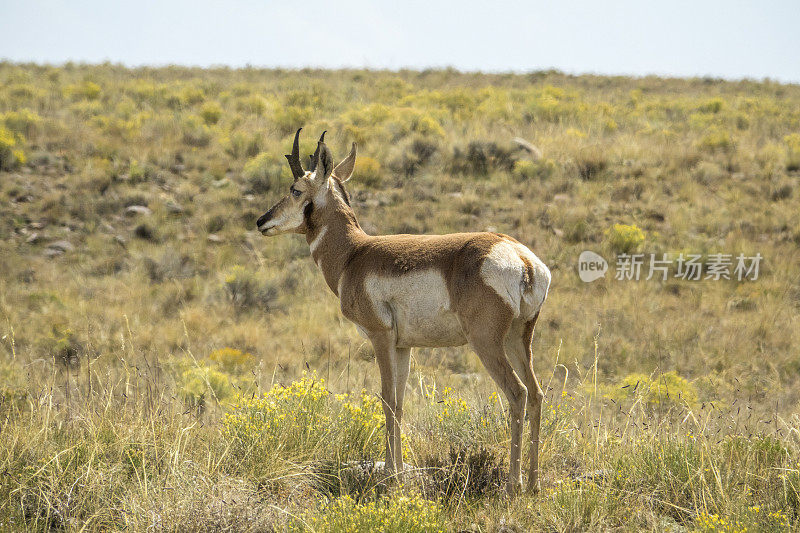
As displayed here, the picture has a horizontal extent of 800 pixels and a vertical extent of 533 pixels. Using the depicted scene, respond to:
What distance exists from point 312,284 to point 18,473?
9.04 metres

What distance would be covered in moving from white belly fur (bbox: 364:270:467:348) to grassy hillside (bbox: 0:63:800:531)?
1.03m

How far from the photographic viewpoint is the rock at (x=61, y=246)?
49.6ft

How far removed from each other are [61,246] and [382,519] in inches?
536

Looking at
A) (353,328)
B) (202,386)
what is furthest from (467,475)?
(353,328)

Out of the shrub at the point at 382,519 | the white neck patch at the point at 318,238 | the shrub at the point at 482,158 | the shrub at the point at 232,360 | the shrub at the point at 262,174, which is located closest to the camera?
the shrub at the point at 382,519

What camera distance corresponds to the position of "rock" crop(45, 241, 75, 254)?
15.1 meters

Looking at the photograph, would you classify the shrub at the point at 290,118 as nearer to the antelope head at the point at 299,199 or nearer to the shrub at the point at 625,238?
the shrub at the point at 625,238

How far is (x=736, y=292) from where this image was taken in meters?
13.2

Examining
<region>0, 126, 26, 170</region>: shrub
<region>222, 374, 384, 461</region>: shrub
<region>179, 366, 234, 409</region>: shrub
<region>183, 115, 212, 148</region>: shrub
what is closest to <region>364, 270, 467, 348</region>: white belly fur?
<region>222, 374, 384, 461</region>: shrub

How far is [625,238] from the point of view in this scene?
14.7m

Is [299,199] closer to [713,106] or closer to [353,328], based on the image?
[353,328]

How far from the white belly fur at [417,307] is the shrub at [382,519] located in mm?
1097

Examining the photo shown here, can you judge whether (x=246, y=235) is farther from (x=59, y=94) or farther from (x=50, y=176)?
(x=59, y=94)

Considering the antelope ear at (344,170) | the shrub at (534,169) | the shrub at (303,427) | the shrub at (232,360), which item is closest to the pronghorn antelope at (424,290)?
the antelope ear at (344,170)
